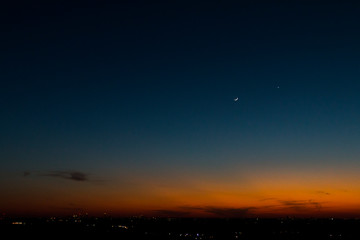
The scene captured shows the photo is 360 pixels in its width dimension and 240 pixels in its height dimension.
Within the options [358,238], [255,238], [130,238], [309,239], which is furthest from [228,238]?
[358,238]

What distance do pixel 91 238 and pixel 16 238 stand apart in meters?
28.3

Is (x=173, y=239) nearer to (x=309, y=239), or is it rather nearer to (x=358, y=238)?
(x=309, y=239)

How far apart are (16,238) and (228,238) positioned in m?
90.1

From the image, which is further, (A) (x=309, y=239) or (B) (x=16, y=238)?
(A) (x=309, y=239)

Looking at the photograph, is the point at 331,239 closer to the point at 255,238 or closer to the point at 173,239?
the point at 255,238

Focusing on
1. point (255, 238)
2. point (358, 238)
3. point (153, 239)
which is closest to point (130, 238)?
point (153, 239)

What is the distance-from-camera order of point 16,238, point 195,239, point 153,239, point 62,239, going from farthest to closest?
point 195,239, point 153,239, point 62,239, point 16,238

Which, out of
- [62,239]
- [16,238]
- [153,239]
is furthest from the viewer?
[153,239]

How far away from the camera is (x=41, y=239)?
134375 millimetres

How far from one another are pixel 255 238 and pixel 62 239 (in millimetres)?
83694

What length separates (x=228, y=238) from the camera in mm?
167500

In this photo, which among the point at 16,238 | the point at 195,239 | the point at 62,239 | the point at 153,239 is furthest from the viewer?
the point at 195,239

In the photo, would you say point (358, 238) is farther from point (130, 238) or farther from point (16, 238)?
point (16, 238)

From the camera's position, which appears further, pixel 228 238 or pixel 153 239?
pixel 228 238
